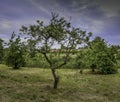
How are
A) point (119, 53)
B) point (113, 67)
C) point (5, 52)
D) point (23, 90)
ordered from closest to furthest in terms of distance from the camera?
1. point (23, 90)
2. point (113, 67)
3. point (119, 53)
4. point (5, 52)

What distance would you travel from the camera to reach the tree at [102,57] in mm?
32688

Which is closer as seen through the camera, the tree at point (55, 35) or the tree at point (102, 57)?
the tree at point (55, 35)

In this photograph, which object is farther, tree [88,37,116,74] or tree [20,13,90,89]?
tree [88,37,116,74]

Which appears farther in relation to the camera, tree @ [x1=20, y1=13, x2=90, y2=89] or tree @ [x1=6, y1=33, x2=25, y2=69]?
tree @ [x1=6, y1=33, x2=25, y2=69]

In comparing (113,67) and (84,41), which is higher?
(84,41)

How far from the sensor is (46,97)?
618 inches

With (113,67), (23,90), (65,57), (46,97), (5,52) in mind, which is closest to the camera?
(46,97)

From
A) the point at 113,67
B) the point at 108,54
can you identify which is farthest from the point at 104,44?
the point at 113,67

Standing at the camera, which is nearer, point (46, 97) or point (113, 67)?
Result: point (46, 97)

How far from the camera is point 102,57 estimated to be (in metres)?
33.2

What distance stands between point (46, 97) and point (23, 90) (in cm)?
292

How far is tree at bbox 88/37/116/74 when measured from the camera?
32.7 meters

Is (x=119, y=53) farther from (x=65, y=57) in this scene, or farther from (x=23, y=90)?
(x=23, y=90)

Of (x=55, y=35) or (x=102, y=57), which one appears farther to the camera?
(x=102, y=57)
